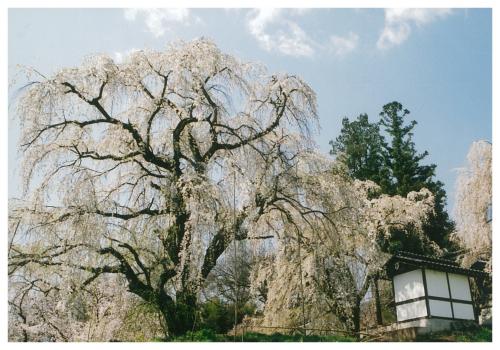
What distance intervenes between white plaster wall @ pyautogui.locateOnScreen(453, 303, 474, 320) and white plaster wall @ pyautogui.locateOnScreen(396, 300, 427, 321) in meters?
0.91

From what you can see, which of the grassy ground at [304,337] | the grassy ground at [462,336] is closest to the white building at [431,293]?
the grassy ground at [462,336]

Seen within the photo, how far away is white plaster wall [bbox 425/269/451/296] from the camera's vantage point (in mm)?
11566

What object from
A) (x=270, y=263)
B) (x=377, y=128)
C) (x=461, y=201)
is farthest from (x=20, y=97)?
(x=377, y=128)

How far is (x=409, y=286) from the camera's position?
1190 cm

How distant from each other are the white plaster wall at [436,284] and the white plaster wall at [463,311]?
0.37m

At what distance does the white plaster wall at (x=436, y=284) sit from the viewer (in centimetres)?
1157

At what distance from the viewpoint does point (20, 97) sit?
8.56 meters

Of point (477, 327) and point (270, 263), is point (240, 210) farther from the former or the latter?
point (477, 327)

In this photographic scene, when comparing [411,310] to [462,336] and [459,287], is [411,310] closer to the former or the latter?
[462,336]

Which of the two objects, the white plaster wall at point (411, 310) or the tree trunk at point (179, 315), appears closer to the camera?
the tree trunk at point (179, 315)

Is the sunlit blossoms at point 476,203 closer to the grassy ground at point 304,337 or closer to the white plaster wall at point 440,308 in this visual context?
the grassy ground at point 304,337

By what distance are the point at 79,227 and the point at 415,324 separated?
7.98m

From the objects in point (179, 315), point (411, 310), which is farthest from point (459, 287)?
point (179, 315)

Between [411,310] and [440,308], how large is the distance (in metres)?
0.66
